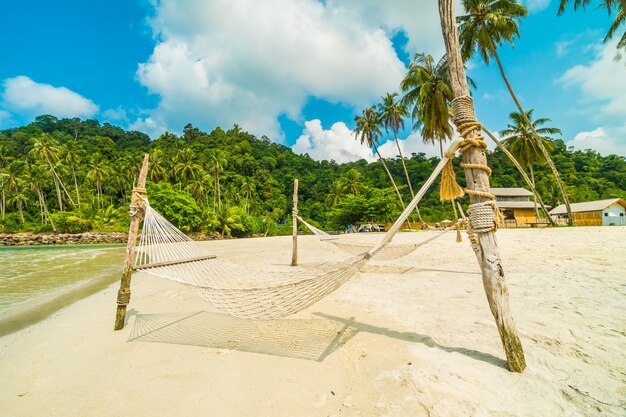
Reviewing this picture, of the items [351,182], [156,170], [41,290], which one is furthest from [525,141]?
[156,170]

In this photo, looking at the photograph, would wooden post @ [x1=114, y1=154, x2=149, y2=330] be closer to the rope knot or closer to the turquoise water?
the turquoise water

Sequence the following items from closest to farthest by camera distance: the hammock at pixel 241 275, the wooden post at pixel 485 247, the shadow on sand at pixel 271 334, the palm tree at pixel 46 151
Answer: the wooden post at pixel 485 247, the hammock at pixel 241 275, the shadow on sand at pixel 271 334, the palm tree at pixel 46 151

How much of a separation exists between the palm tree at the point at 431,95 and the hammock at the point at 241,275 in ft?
45.1

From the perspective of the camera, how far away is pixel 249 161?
41594 mm

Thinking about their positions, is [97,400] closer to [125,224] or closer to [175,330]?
[175,330]

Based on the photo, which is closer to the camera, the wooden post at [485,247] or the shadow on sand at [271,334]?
the wooden post at [485,247]

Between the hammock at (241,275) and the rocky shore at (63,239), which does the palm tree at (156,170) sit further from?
the hammock at (241,275)

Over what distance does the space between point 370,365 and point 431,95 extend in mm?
15150

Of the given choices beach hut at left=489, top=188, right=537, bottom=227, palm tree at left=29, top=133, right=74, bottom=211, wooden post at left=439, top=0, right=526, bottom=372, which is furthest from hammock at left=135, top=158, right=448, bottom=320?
palm tree at left=29, top=133, right=74, bottom=211

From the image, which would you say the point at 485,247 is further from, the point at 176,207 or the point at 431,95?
the point at 176,207

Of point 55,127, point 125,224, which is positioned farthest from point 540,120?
point 55,127

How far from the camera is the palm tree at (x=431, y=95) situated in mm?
13734

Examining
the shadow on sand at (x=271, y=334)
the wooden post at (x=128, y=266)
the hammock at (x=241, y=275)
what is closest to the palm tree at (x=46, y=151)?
the hammock at (x=241, y=275)

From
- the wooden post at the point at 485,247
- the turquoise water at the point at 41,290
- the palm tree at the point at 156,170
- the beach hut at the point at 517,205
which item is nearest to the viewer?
the wooden post at the point at 485,247
